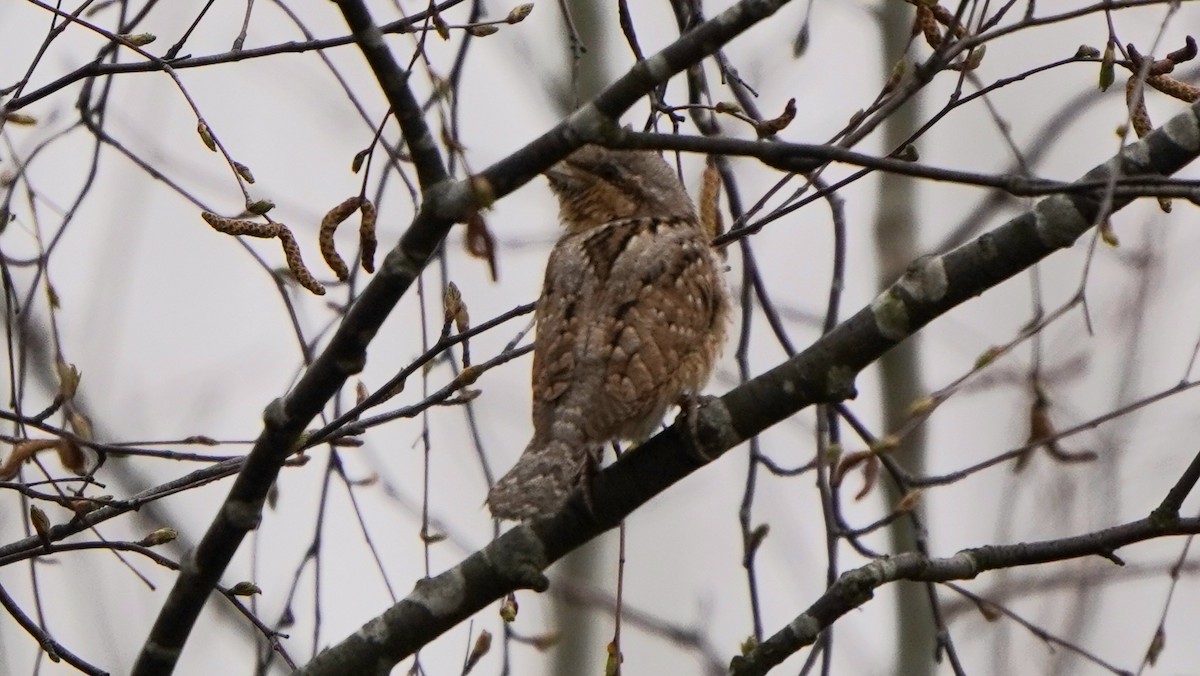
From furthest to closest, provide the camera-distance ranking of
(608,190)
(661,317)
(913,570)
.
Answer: (608,190) → (661,317) → (913,570)

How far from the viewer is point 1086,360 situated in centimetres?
618

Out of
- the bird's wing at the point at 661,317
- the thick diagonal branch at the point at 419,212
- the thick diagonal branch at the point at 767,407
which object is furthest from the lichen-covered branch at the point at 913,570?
the thick diagonal branch at the point at 419,212

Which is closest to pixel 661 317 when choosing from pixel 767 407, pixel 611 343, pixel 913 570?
pixel 611 343

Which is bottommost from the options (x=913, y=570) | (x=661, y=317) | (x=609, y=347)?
(x=913, y=570)

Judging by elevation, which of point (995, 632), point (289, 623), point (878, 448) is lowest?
point (878, 448)

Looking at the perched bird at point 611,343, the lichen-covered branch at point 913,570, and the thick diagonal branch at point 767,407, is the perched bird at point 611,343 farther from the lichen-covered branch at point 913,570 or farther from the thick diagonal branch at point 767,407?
the lichen-covered branch at point 913,570

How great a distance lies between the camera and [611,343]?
3.91 metres

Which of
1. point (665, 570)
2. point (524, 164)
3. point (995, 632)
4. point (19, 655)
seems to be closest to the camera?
point (524, 164)

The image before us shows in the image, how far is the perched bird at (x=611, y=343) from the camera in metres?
3.51

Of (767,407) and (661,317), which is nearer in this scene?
(767,407)

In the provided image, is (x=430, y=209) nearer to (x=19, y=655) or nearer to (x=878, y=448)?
(x=878, y=448)

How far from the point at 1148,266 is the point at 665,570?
7458 mm

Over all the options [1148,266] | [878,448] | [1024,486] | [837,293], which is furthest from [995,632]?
[878,448]

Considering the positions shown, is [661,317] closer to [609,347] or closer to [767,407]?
[609,347]
